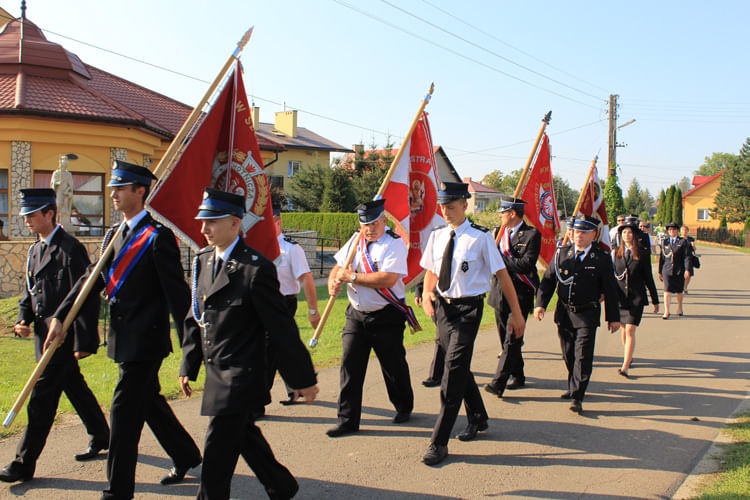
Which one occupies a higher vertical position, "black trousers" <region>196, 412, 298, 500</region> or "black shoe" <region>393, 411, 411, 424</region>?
"black trousers" <region>196, 412, 298, 500</region>

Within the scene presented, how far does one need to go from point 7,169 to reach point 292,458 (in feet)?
55.1

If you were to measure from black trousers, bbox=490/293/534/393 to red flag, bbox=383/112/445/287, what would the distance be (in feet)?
3.59

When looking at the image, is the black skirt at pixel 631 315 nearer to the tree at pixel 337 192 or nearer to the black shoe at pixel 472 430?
the black shoe at pixel 472 430

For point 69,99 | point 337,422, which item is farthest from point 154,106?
point 337,422

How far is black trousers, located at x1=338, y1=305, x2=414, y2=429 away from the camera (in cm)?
537

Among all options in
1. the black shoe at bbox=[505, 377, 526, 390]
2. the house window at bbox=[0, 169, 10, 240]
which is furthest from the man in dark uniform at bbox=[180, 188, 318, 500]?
the house window at bbox=[0, 169, 10, 240]

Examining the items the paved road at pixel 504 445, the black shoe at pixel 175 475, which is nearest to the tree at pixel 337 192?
the paved road at pixel 504 445

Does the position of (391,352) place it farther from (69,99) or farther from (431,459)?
(69,99)

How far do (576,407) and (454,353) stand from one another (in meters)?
1.98

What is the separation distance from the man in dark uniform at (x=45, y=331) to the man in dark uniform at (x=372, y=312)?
203 cm

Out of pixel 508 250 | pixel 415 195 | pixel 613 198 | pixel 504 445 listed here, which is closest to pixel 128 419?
pixel 504 445

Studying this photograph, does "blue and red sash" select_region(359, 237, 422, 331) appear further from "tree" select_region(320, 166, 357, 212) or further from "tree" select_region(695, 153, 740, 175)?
"tree" select_region(695, 153, 740, 175)

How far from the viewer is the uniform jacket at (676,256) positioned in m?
13.4

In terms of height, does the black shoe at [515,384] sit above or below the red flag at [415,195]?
below
